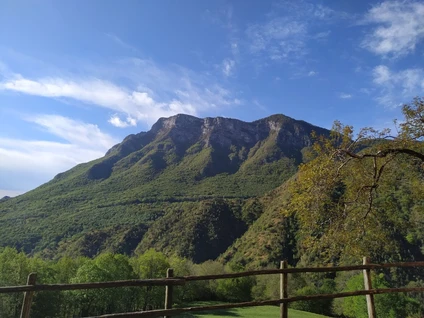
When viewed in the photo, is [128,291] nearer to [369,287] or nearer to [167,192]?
[369,287]

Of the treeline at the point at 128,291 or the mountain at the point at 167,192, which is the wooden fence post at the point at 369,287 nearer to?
the treeline at the point at 128,291

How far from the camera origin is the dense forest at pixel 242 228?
9.92 m

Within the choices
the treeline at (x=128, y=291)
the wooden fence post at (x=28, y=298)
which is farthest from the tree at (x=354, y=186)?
the treeline at (x=128, y=291)

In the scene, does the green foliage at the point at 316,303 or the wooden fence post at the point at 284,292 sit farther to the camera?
the green foliage at the point at 316,303

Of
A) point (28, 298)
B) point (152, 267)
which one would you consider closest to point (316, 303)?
point (152, 267)

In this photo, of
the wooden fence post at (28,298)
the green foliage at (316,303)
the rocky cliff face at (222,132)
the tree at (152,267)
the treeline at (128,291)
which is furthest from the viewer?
the rocky cliff face at (222,132)

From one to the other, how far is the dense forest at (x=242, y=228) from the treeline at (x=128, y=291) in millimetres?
152

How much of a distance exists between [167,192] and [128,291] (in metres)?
77.5

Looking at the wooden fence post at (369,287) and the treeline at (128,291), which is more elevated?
the wooden fence post at (369,287)

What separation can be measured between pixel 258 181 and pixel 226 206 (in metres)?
30.8

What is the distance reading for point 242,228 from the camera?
86.1 meters

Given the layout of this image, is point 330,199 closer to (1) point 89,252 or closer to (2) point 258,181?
(1) point 89,252

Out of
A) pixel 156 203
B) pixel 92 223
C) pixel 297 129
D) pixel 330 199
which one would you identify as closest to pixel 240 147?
pixel 297 129

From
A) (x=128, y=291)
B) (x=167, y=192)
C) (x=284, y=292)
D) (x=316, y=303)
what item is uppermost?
(x=167, y=192)
